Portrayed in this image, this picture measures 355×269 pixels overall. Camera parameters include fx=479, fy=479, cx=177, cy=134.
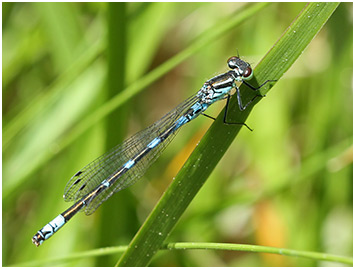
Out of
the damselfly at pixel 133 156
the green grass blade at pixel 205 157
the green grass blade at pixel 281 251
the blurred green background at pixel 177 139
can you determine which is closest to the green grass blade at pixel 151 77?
the blurred green background at pixel 177 139

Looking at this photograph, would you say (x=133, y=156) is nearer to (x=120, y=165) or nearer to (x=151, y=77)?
(x=120, y=165)

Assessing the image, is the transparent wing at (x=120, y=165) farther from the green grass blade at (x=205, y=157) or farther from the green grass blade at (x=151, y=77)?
the green grass blade at (x=205, y=157)

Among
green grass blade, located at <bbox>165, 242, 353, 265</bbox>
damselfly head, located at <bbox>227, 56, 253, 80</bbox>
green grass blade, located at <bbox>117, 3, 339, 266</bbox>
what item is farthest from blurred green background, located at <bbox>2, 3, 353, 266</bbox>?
green grass blade, located at <bbox>165, 242, 353, 265</bbox>

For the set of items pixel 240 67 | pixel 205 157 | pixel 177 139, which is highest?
pixel 177 139

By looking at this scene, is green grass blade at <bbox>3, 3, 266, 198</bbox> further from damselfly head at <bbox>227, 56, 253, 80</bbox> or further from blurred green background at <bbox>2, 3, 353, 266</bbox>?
damselfly head at <bbox>227, 56, 253, 80</bbox>

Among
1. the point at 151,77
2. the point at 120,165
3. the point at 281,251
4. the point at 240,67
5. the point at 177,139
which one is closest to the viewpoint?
the point at 281,251

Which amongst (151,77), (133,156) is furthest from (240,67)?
(133,156)

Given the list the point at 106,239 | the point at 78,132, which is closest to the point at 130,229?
the point at 106,239
